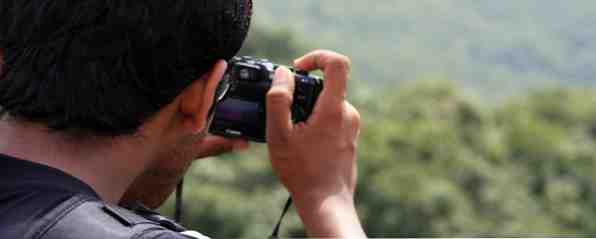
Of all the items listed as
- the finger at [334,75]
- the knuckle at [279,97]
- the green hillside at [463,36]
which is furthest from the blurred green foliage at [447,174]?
the green hillside at [463,36]

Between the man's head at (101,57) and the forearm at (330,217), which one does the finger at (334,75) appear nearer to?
the forearm at (330,217)

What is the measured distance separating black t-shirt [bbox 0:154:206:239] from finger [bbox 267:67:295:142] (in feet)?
1.15

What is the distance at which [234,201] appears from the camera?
20266 mm

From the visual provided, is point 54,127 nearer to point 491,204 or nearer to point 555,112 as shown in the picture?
point 491,204

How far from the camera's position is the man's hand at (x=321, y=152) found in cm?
170

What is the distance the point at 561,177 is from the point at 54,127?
924 inches

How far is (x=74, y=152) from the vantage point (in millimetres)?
1424

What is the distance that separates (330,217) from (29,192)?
1.54 feet

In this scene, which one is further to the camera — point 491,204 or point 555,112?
point 555,112

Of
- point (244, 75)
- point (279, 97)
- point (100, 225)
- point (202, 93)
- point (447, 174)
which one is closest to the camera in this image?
point (100, 225)

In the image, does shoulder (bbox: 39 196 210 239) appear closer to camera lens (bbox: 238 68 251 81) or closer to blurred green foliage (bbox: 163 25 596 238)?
camera lens (bbox: 238 68 251 81)

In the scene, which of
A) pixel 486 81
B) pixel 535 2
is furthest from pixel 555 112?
pixel 535 2

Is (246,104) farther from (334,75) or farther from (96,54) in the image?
(96,54)

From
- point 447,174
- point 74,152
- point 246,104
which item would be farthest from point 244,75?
point 447,174
